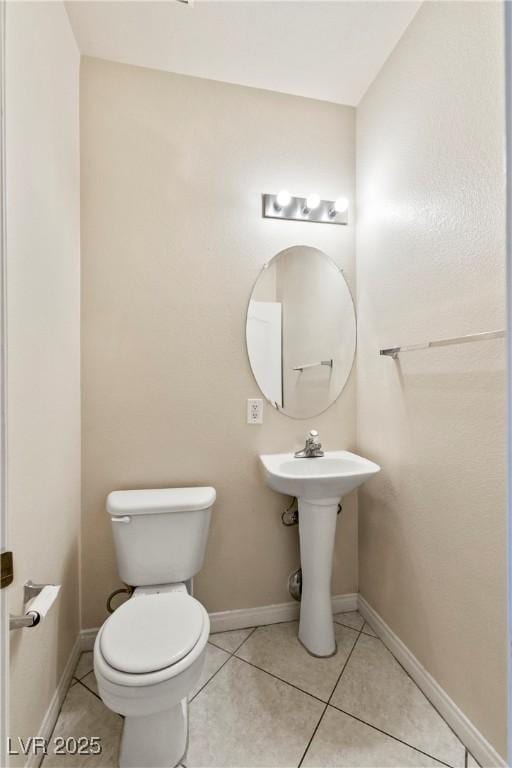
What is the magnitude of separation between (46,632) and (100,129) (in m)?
2.04

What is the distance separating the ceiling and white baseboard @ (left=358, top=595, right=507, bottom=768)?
2579 millimetres

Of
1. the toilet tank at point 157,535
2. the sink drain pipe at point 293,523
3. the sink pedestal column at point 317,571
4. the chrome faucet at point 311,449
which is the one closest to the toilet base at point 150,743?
the toilet tank at point 157,535

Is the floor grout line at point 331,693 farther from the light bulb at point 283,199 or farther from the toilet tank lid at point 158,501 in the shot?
the light bulb at point 283,199

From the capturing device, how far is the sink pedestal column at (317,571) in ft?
5.45

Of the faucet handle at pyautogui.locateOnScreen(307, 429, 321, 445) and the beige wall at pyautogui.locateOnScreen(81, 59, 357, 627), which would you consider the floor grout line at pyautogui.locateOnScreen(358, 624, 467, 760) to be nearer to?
the beige wall at pyautogui.locateOnScreen(81, 59, 357, 627)

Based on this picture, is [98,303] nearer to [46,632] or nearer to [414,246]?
[46,632]

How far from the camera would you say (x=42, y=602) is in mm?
977

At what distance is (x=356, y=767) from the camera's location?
119 centimetres

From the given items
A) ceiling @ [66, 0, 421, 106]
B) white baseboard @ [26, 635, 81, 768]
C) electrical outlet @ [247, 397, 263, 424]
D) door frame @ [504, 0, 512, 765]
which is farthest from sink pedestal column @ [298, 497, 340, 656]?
ceiling @ [66, 0, 421, 106]

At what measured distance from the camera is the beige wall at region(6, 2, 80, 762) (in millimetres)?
1027

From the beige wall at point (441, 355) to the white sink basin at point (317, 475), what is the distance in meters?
0.15

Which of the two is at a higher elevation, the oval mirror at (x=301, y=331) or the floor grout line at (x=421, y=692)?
the oval mirror at (x=301, y=331)

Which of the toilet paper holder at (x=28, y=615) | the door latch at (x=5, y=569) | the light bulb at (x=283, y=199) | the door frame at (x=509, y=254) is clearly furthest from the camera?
the light bulb at (x=283, y=199)

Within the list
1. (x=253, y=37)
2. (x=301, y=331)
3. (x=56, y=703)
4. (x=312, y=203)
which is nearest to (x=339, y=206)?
(x=312, y=203)
